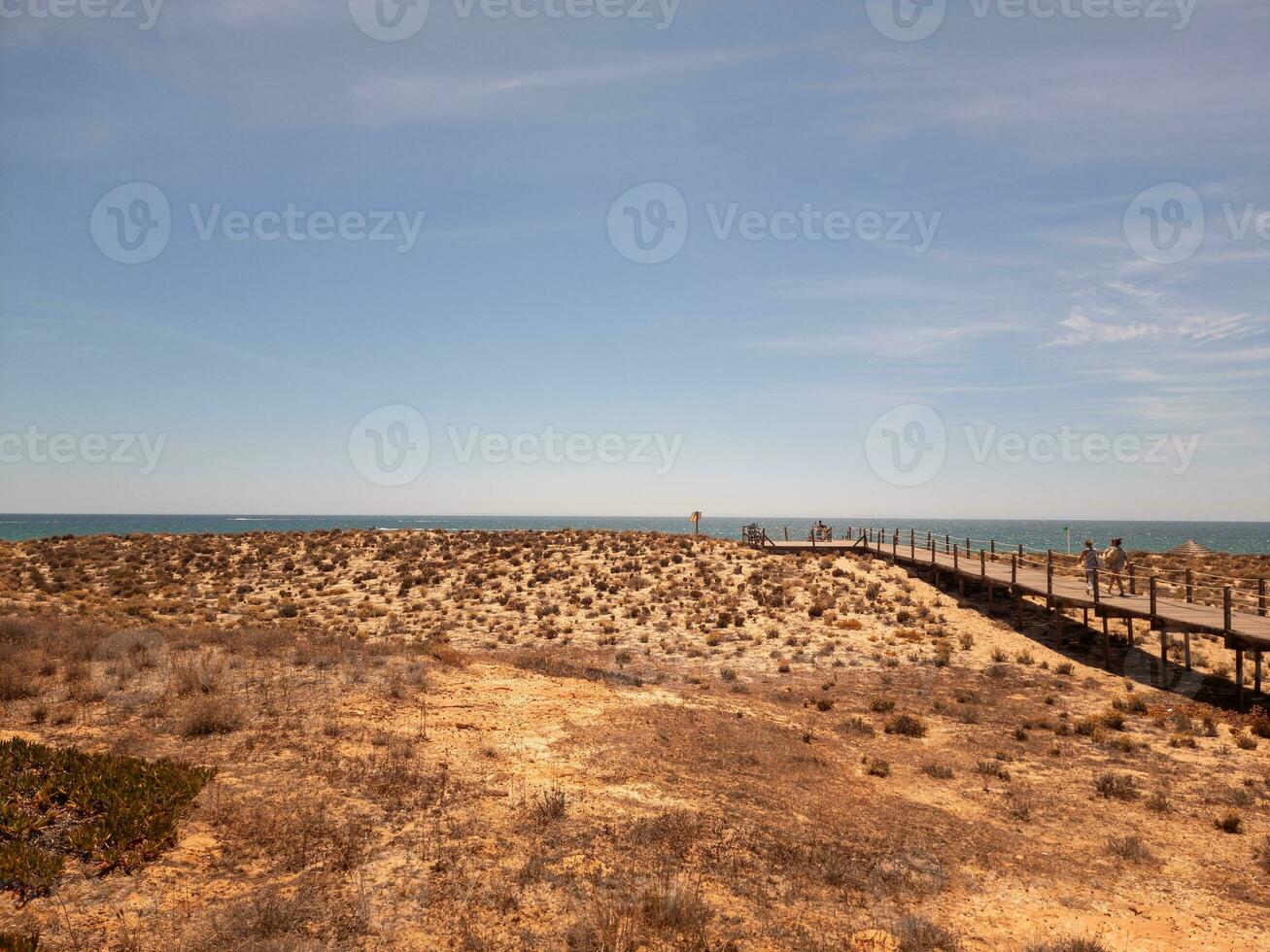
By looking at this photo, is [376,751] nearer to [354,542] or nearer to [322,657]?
[322,657]

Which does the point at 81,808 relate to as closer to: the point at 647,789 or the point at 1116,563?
the point at 647,789

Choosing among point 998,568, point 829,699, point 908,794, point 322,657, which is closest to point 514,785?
point 908,794

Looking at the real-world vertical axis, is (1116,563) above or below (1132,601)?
above

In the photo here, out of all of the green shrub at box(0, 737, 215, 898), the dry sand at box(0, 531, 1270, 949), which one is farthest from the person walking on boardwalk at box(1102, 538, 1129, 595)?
the green shrub at box(0, 737, 215, 898)

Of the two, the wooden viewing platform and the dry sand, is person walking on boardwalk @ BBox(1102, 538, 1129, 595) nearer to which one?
the wooden viewing platform

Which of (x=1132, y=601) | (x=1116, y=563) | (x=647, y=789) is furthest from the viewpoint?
(x=1116, y=563)

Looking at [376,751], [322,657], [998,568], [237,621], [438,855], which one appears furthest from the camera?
[998,568]

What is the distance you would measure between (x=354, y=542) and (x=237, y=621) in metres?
22.2

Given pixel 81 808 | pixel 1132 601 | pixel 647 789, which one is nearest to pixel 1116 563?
pixel 1132 601

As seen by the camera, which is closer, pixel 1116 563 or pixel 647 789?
pixel 647 789

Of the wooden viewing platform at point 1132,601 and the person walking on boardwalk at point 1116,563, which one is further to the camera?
the person walking on boardwalk at point 1116,563

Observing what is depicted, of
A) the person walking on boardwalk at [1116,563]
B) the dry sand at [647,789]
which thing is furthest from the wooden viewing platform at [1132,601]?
the dry sand at [647,789]

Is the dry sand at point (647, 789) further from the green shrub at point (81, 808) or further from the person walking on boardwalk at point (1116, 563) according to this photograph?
the person walking on boardwalk at point (1116, 563)

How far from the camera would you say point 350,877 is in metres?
8.05
